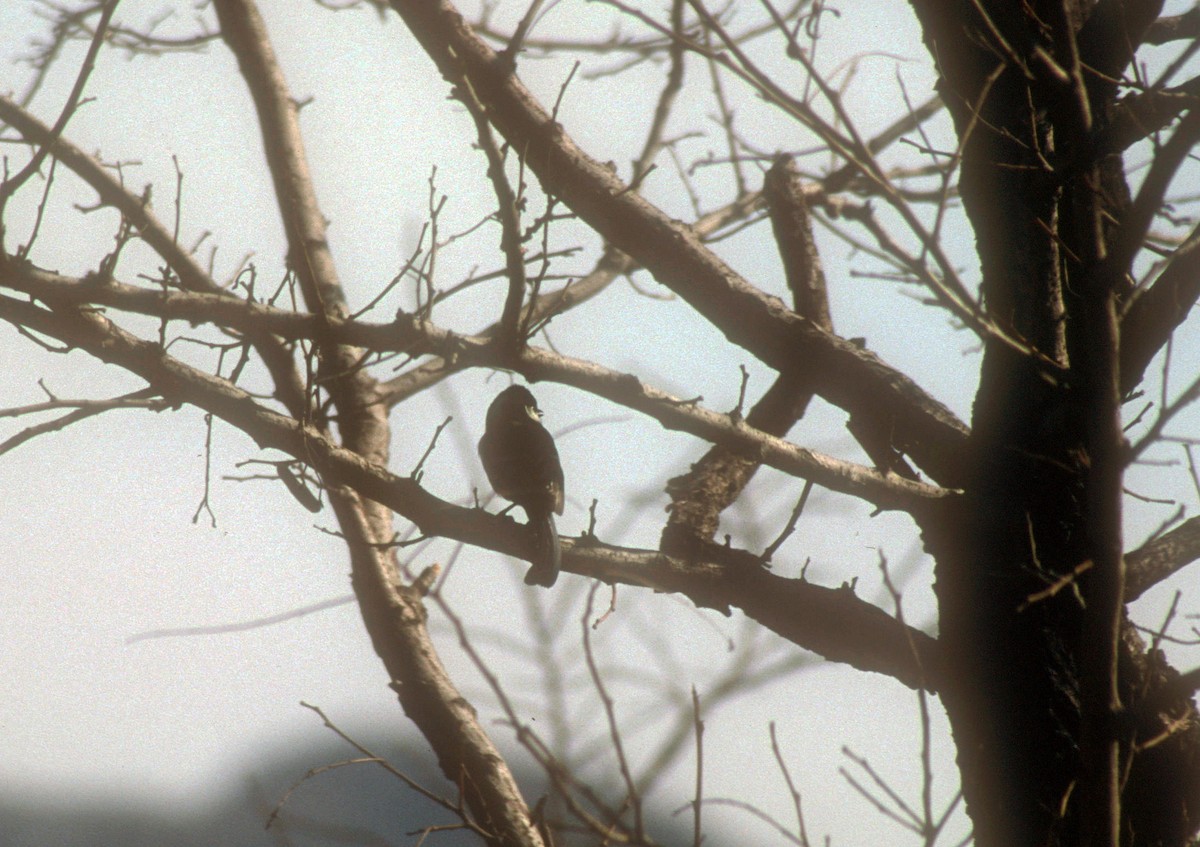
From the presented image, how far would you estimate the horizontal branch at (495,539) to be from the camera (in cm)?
283

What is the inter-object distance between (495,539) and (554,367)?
22.1 inches

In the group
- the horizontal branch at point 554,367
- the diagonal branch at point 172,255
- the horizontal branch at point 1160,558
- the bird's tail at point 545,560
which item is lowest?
the horizontal branch at point 1160,558

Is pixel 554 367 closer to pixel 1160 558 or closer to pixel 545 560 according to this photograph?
pixel 545 560

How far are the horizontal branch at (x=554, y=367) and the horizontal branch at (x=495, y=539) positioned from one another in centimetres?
17

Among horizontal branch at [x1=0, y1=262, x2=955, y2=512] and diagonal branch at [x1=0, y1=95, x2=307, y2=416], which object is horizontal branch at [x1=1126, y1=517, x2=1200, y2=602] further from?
diagonal branch at [x1=0, y1=95, x2=307, y2=416]

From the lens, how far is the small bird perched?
320 centimetres

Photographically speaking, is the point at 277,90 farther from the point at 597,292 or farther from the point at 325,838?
the point at 325,838

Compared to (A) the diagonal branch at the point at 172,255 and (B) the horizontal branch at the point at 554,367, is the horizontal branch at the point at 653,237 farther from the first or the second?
(A) the diagonal branch at the point at 172,255

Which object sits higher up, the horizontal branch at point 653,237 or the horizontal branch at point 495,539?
the horizontal branch at point 653,237

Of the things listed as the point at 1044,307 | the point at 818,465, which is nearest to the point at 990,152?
the point at 1044,307

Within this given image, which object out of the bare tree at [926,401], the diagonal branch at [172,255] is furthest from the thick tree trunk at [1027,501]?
the diagonal branch at [172,255]

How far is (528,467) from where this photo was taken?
4.08m

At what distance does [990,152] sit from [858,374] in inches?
30.1

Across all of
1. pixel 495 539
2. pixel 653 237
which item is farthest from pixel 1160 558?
pixel 495 539
